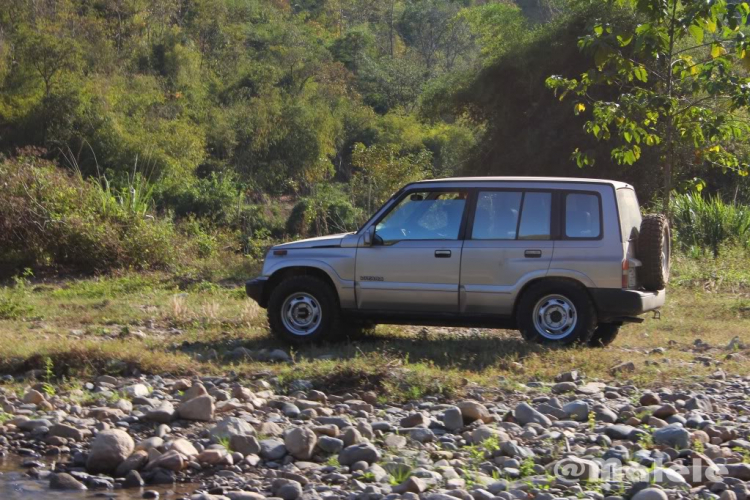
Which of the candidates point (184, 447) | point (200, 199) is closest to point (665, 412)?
point (184, 447)

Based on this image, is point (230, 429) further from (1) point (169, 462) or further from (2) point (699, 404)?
(2) point (699, 404)

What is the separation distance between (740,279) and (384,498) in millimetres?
10940

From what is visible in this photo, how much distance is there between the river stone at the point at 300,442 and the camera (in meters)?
6.36

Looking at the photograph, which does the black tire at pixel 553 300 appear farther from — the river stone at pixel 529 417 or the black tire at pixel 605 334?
the river stone at pixel 529 417

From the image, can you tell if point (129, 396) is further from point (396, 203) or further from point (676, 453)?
point (676, 453)

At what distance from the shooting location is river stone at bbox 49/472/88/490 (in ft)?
20.0

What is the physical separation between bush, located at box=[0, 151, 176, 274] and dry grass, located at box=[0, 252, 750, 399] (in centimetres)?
261

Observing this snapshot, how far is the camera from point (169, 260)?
17.2m

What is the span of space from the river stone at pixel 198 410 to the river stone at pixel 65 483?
118 cm

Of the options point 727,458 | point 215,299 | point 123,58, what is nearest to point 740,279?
point 215,299

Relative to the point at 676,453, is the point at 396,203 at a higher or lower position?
higher

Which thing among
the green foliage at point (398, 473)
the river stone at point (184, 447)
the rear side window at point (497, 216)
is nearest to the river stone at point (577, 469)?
the green foliage at point (398, 473)

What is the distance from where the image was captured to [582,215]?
30.9 ft

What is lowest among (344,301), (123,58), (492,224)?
(344,301)
